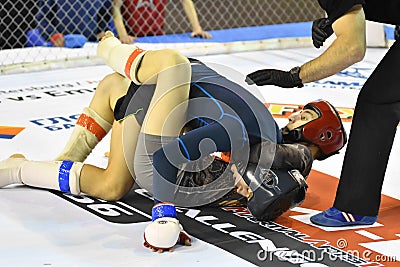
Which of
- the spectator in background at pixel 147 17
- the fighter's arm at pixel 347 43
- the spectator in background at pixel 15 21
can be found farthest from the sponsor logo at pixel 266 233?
the spectator in background at pixel 147 17

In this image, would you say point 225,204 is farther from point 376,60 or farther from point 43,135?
point 376,60

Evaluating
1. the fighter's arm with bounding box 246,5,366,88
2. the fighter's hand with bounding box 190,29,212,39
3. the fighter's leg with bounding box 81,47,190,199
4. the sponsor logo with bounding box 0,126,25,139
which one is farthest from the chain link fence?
the fighter's arm with bounding box 246,5,366,88

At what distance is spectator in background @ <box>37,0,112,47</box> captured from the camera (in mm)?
5102

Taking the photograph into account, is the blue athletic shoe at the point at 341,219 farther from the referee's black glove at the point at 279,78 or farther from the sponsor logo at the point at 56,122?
the sponsor logo at the point at 56,122

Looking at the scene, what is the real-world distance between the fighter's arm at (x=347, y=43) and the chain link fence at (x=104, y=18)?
267 cm

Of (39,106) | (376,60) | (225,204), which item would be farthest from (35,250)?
(376,60)

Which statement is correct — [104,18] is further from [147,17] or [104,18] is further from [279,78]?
[279,78]

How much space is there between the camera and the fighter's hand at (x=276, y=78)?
7.43 ft

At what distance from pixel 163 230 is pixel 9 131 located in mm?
1454

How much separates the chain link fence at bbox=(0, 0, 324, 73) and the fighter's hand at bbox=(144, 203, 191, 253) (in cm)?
260

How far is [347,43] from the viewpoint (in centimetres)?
212

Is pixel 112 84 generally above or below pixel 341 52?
below

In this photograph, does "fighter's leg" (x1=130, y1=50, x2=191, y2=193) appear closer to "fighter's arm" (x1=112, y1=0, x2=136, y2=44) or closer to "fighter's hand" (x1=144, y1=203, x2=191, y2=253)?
"fighter's hand" (x1=144, y1=203, x2=191, y2=253)

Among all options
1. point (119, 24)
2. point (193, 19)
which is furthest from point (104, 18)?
point (193, 19)
